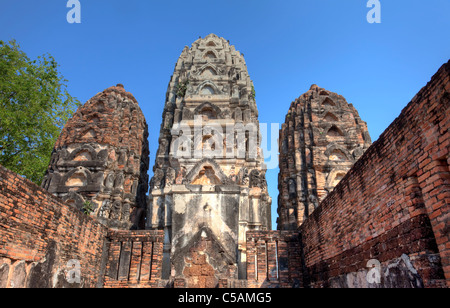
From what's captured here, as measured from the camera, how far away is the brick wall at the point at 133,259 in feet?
34.1

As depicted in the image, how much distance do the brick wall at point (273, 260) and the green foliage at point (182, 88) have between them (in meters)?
11.5

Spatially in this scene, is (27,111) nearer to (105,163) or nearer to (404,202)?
(105,163)

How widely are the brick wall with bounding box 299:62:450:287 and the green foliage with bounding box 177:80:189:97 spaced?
46.9 feet

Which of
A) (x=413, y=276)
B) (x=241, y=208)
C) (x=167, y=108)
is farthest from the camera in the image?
(x=167, y=108)

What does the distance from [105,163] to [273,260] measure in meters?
12.4

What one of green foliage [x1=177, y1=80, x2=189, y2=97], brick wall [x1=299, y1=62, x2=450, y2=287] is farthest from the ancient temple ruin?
green foliage [x1=177, y1=80, x2=189, y2=97]

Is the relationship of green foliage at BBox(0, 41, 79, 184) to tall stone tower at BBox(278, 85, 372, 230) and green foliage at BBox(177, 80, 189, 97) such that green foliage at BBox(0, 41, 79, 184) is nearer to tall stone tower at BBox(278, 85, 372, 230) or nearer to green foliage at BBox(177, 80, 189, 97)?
green foliage at BBox(177, 80, 189, 97)

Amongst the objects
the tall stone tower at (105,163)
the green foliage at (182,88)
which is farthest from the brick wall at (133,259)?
the green foliage at (182,88)

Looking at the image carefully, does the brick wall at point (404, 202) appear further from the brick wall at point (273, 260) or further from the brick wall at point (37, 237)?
the brick wall at point (37, 237)

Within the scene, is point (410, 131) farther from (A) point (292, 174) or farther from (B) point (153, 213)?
(A) point (292, 174)

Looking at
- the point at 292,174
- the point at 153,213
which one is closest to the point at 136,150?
the point at 153,213

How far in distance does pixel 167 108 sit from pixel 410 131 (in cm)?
1680

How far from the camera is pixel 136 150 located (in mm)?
22125
